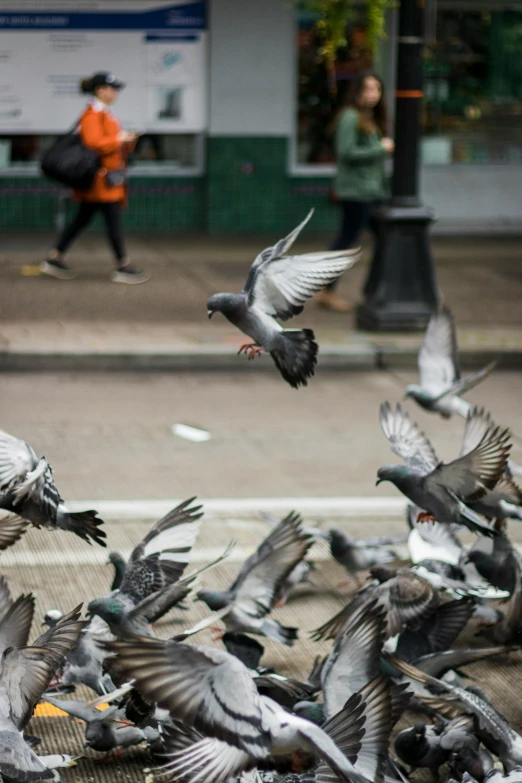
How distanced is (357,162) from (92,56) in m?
5.02

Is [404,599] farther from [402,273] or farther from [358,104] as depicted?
[358,104]

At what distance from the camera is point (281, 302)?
3.88 metres

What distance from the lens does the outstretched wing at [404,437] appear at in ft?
16.1

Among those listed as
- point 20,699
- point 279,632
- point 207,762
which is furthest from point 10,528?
point 207,762

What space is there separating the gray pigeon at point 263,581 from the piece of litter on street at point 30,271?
906 centimetres

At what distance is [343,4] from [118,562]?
Answer: 29.4 ft

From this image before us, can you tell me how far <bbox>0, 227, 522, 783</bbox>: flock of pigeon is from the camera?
3.04 m

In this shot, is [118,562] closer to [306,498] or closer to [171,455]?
[306,498]

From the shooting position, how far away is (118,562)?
15.5 feet

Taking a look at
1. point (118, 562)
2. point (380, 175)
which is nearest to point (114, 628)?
point (118, 562)

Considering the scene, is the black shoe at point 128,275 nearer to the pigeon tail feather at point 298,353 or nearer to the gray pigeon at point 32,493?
the gray pigeon at point 32,493

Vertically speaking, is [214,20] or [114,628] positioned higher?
[214,20]

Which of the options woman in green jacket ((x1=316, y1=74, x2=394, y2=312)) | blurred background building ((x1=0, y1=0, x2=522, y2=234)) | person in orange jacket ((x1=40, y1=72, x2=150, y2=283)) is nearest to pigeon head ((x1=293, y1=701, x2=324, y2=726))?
woman in green jacket ((x1=316, y1=74, x2=394, y2=312))

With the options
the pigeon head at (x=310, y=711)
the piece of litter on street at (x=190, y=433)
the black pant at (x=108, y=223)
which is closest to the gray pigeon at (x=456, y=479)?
the pigeon head at (x=310, y=711)
